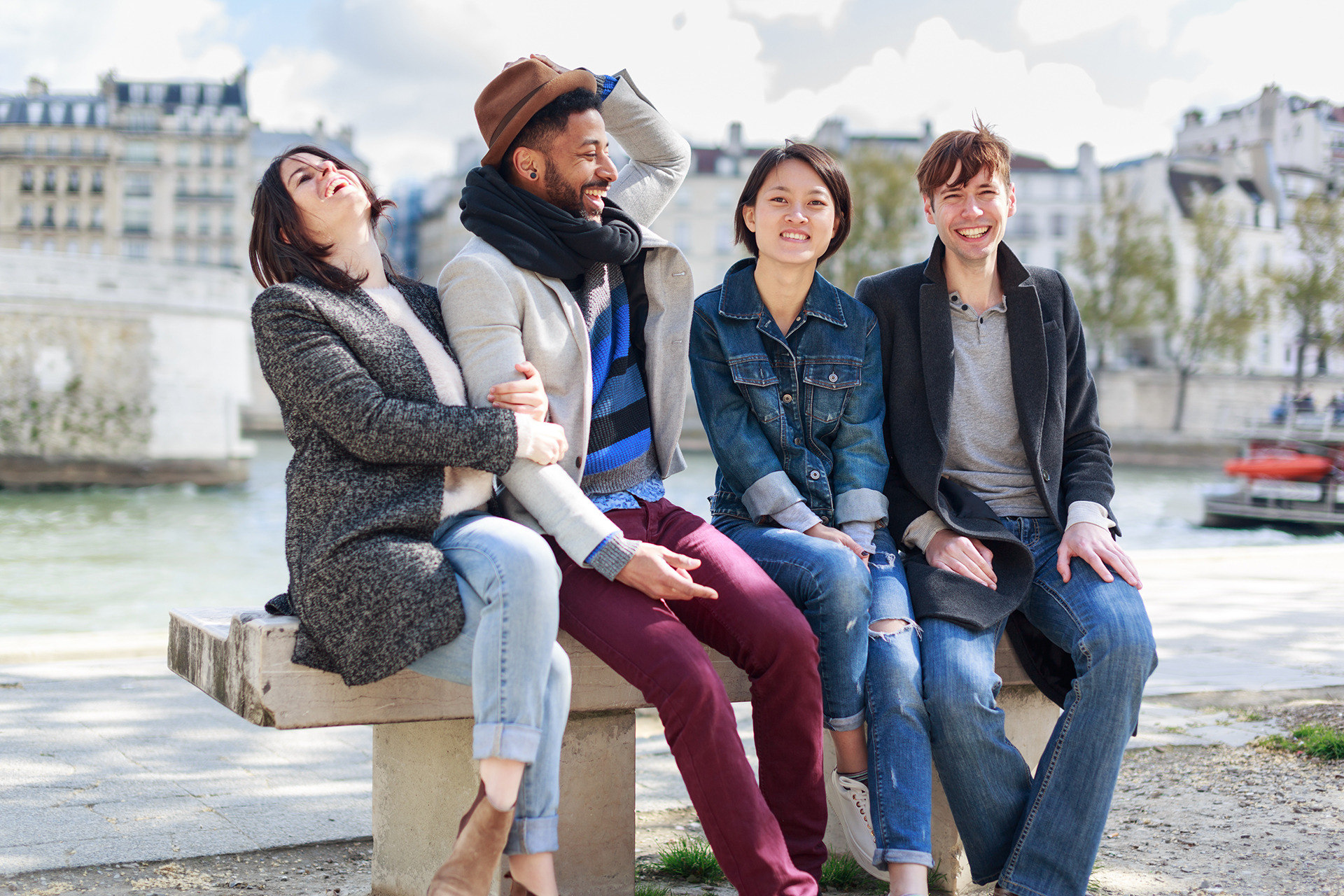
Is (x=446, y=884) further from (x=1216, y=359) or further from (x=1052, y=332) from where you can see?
(x=1216, y=359)

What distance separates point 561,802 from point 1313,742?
2328mm

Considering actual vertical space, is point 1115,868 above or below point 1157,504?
above

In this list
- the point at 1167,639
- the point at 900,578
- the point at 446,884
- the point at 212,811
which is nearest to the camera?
the point at 446,884

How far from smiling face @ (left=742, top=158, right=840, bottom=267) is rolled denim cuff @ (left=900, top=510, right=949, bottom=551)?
60 centimetres

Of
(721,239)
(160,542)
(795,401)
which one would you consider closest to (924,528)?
(795,401)

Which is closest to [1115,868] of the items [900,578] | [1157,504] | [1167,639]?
[900,578]

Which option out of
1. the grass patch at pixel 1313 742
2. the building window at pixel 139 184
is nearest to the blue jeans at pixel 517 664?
the grass patch at pixel 1313 742

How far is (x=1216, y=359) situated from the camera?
4141 centimetres

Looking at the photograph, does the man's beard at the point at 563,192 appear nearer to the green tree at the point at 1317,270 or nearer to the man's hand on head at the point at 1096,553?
the man's hand on head at the point at 1096,553

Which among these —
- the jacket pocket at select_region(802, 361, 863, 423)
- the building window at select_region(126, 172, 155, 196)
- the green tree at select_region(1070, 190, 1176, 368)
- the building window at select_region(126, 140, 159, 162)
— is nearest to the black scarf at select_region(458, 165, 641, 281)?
the jacket pocket at select_region(802, 361, 863, 423)

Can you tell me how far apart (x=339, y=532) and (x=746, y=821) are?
2.63ft

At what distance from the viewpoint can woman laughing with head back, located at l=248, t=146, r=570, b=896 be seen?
1.86 metres

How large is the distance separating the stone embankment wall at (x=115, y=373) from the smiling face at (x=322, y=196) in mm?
25102

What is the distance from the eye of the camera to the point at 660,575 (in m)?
2.05
